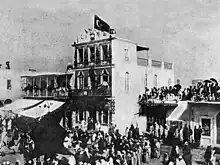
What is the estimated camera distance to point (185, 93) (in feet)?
15.0

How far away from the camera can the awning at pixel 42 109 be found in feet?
13.7

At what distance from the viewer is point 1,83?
4336 mm

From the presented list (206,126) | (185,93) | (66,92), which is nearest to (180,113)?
(185,93)

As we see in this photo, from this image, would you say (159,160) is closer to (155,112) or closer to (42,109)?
(155,112)

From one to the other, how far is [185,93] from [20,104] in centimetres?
212

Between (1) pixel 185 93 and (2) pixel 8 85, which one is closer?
(2) pixel 8 85

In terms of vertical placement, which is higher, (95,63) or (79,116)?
(95,63)

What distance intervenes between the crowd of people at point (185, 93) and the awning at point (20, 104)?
1353 millimetres

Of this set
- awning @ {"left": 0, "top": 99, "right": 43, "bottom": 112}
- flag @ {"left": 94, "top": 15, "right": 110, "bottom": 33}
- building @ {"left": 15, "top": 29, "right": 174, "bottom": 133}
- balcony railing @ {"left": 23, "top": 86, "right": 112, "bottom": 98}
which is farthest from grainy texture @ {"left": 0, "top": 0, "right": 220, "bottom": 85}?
awning @ {"left": 0, "top": 99, "right": 43, "bottom": 112}

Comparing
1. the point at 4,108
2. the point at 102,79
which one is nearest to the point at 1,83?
the point at 4,108

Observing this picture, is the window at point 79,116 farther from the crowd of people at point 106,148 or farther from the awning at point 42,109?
the awning at point 42,109

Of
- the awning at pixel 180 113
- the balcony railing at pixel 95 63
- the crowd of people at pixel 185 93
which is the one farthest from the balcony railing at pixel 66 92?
the awning at pixel 180 113

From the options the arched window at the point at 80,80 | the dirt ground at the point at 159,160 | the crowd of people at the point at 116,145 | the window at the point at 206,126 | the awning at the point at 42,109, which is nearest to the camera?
the crowd of people at the point at 116,145

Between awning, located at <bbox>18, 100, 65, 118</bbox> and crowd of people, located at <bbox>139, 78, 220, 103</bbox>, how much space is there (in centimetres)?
109
